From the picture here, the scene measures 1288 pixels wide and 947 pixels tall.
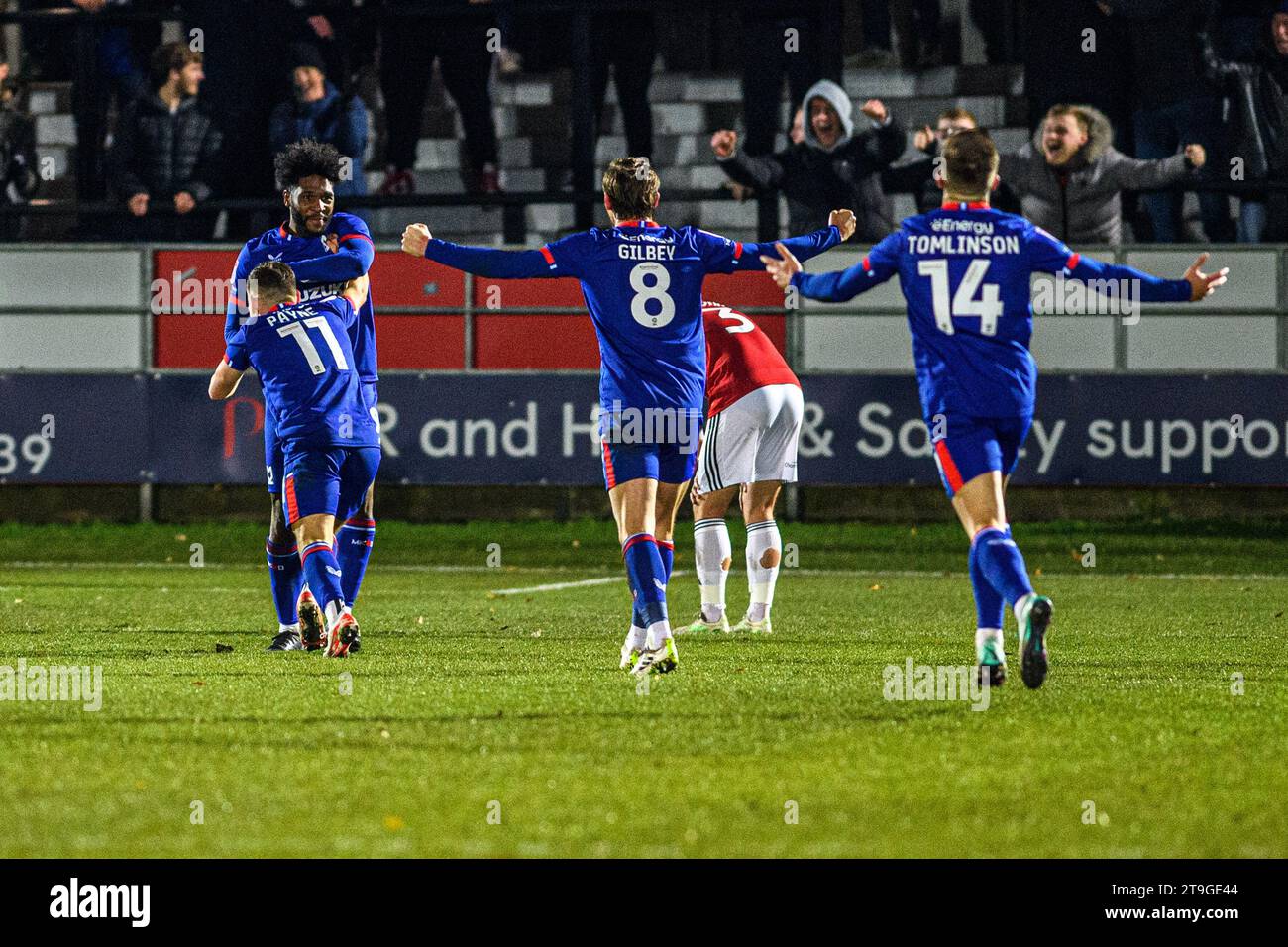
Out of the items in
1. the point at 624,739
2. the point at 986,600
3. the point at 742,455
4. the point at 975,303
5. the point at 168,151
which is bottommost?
the point at 624,739

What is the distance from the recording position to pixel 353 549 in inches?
410

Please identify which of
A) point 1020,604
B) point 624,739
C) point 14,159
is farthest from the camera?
point 14,159

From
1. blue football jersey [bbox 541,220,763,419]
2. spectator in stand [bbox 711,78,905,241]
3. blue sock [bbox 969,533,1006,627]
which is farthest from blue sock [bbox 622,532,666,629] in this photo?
spectator in stand [bbox 711,78,905,241]

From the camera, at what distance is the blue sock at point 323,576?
31.1ft

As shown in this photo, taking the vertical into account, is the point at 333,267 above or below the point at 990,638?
above

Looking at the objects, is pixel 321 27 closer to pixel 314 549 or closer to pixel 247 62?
pixel 247 62

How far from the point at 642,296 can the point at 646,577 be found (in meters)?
1.13

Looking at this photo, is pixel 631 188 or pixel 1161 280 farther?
pixel 631 188

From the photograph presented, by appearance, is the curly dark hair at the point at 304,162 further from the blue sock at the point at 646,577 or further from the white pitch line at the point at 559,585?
the white pitch line at the point at 559,585

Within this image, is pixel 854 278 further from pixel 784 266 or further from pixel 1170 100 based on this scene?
pixel 1170 100

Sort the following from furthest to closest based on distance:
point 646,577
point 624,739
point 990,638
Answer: point 646,577 → point 990,638 → point 624,739

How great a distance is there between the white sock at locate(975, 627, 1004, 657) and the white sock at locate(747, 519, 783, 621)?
2852 mm

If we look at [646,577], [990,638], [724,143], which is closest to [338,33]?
[724,143]

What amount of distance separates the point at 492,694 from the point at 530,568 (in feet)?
30.9
